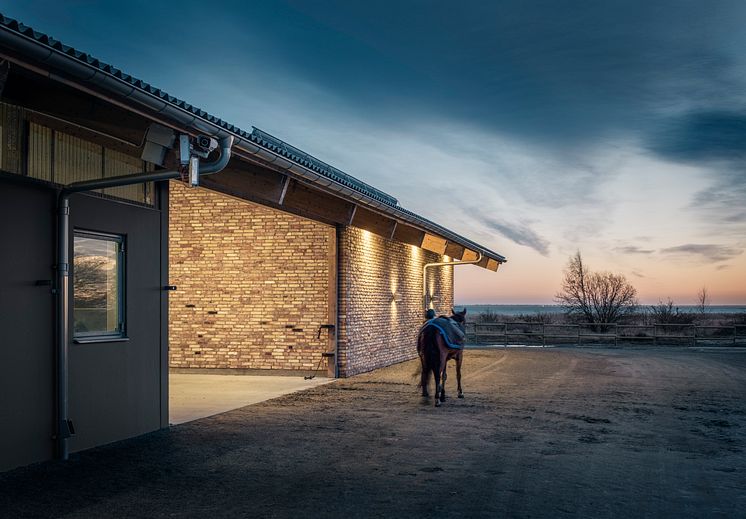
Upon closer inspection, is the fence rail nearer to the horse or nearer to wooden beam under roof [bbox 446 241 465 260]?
wooden beam under roof [bbox 446 241 465 260]

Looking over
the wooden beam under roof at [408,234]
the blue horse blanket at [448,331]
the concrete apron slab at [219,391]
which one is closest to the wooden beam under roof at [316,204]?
the wooden beam under roof at [408,234]

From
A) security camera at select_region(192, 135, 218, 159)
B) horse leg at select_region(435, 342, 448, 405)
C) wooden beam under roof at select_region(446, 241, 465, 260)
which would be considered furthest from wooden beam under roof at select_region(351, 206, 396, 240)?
security camera at select_region(192, 135, 218, 159)

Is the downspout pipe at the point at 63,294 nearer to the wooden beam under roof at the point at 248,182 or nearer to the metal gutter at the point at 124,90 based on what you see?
the metal gutter at the point at 124,90

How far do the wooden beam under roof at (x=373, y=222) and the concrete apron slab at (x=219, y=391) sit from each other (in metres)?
3.40

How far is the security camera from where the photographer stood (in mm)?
7828

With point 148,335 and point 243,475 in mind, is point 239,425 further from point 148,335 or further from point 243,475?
point 243,475

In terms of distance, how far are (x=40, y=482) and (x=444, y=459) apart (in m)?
3.97

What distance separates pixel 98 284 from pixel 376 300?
33.6 ft

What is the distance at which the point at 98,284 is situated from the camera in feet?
28.5

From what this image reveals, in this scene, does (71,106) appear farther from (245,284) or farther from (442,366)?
(245,284)

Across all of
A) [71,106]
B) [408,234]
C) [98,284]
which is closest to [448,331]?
[408,234]

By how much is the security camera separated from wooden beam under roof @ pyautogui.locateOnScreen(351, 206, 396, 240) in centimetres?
758

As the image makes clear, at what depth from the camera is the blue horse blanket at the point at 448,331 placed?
1238 cm

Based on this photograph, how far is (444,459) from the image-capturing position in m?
7.86
